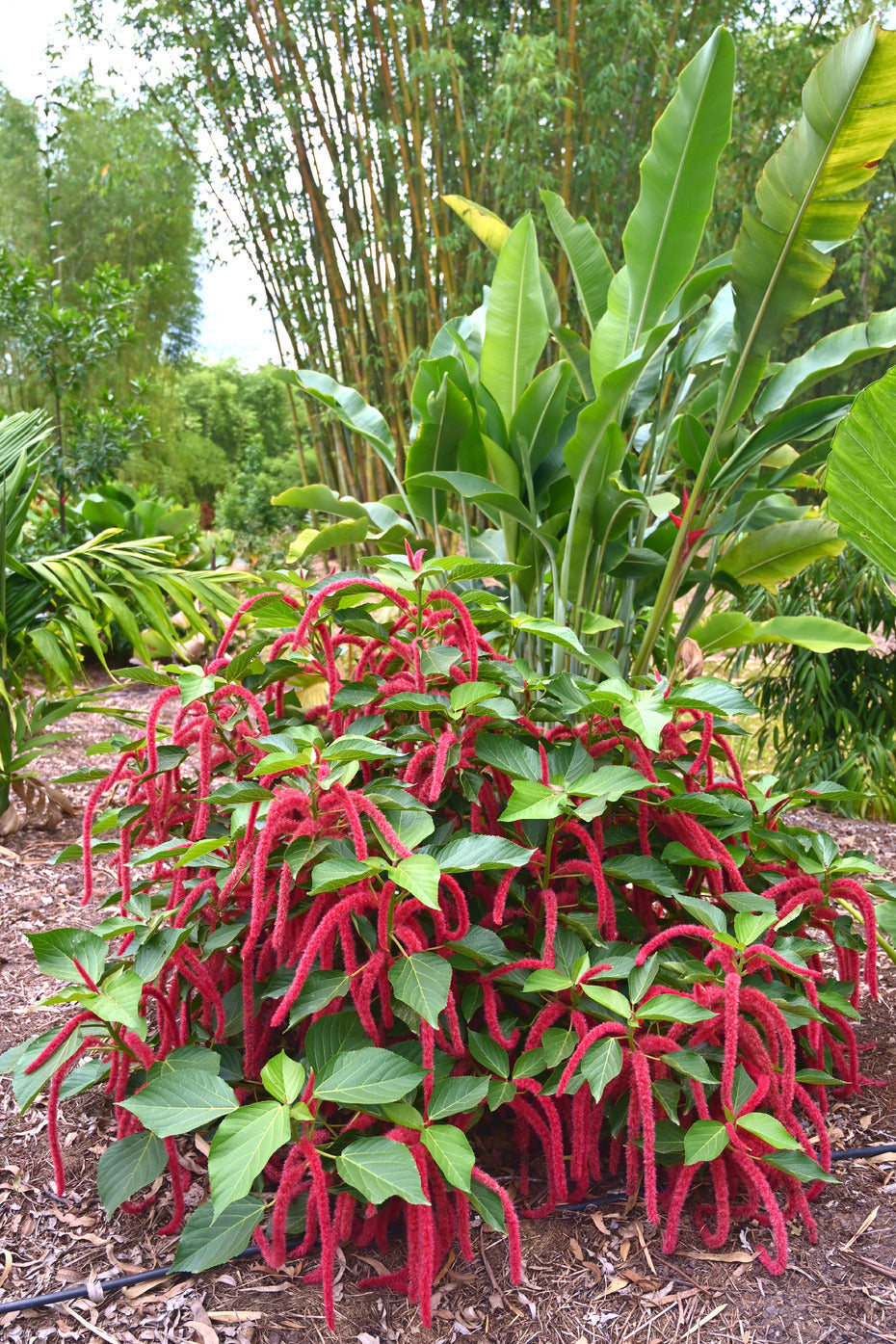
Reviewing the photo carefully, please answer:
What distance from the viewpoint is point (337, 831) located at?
85 cm

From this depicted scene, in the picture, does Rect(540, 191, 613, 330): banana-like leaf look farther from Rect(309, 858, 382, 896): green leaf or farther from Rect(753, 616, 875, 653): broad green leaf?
Rect(309, 858, 382, 896): green leaf

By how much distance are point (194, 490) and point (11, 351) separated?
190 inches

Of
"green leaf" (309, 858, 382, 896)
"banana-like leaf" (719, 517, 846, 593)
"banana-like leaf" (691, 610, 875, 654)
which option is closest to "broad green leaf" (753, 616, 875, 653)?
"banana-like leaf" (691, 610, 875, 654)

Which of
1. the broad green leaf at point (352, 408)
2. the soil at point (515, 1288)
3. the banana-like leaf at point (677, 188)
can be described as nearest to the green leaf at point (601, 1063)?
the soil at point (515, 1288)

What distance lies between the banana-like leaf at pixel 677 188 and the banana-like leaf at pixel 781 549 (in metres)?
0.43

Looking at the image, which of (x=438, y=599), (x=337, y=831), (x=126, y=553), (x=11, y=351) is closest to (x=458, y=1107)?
(x=337, y=831)

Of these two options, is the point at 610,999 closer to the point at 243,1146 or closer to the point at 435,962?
the point at 435,962

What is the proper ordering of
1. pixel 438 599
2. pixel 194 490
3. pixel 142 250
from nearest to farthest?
pixel 438 599
pixel 142 250
pixel 194 490

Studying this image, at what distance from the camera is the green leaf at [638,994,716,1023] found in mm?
782

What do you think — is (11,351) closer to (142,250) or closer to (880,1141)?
(142,250)

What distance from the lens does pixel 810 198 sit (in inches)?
51.4

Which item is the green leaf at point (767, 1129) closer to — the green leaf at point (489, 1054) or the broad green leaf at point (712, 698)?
the green leaf at point (489, 1054)

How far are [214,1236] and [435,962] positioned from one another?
303mm

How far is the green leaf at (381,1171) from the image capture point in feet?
2.21
